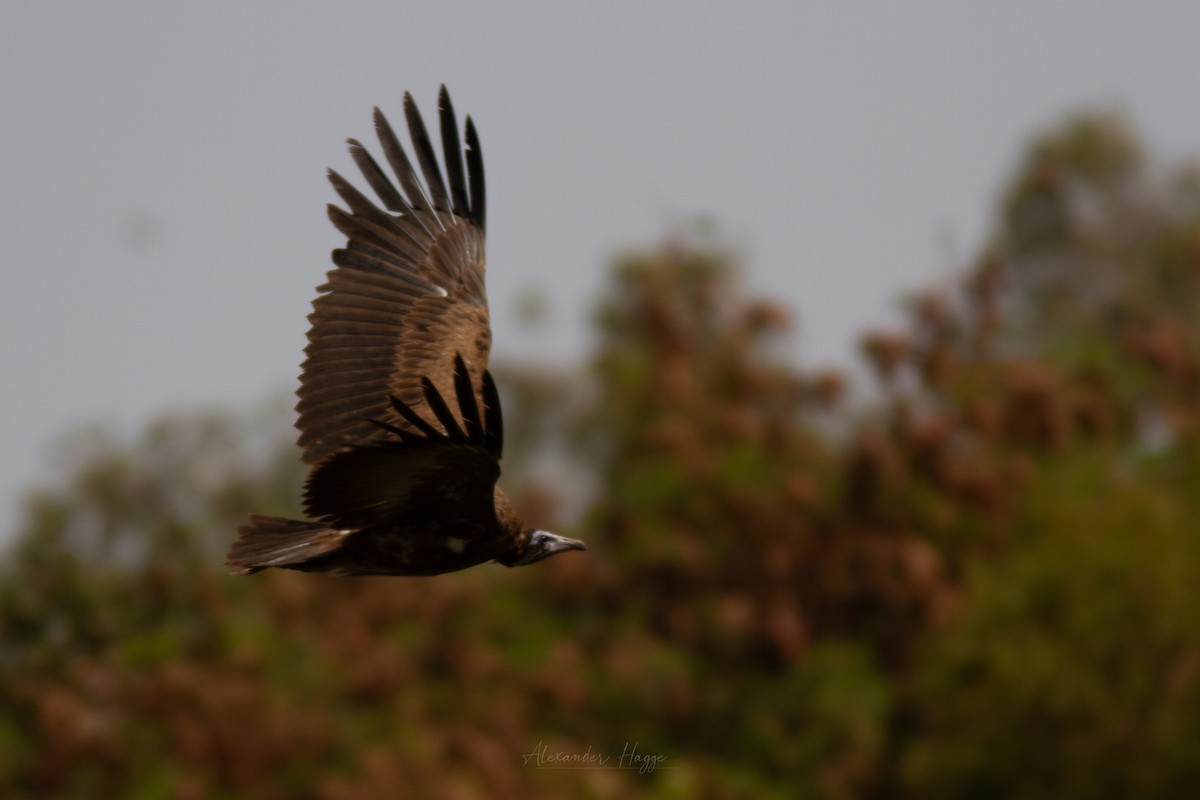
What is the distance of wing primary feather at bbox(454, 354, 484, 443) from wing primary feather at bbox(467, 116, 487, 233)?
178 centimetres

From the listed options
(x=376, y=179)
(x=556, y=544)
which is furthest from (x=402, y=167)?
(x=556, y=544)

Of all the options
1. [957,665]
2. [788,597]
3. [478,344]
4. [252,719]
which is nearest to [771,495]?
[788,597]

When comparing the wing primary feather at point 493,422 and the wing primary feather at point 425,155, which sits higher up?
the wing primary feather at point 425,155

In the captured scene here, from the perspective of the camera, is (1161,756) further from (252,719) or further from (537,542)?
(537,542)

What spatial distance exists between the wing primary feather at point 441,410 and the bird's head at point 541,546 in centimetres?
107

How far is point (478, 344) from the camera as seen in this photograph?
738 cm

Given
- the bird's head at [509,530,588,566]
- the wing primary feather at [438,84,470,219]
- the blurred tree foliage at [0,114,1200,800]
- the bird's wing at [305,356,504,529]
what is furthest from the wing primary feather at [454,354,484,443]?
the blurred tree foliage at [0,114,1200,800]

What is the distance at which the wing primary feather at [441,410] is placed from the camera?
5270 millimetres

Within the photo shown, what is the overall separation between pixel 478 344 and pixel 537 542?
105cm

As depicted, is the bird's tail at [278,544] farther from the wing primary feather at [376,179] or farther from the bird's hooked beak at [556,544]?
the wing primary feather at [376,179]

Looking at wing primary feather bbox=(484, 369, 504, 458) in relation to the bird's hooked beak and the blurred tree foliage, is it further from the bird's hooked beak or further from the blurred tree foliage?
the blurred tree foliage

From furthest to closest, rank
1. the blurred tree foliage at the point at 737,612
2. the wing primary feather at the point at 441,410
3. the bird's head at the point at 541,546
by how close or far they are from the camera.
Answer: the blurred tree foliage at the point at 737,612 < the bird's head at the point at 541,546 < the wing primary feather at the point at 441,410

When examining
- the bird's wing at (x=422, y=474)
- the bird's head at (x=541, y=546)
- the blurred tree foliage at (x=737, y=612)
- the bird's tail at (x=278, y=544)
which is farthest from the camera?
the blurred tree foliage at (x=737, y=612)

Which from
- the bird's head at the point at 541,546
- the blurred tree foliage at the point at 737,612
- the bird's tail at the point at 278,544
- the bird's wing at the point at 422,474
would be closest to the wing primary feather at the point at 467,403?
the bird's wing at the point at 422,474
